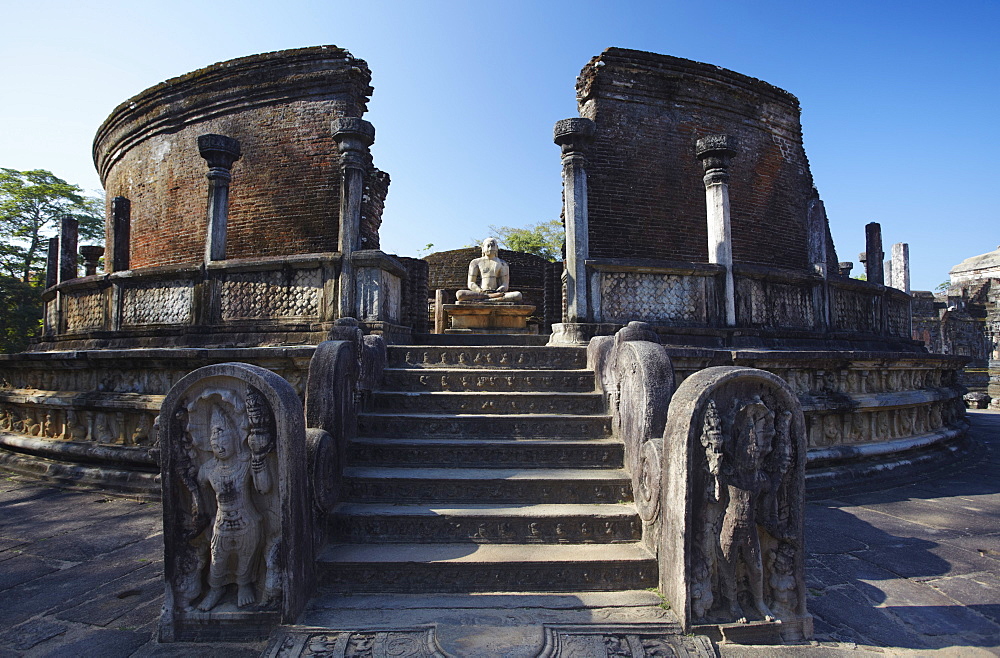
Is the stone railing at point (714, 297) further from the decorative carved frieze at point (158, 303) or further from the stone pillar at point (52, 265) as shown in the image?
the stone pillar at point (52, 265)

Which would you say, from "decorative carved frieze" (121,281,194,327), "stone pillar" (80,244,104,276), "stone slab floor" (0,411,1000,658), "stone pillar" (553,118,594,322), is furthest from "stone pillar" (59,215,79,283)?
"stone pillar" (553,118,594,322)

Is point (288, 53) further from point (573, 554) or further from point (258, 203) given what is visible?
point (573, 554)

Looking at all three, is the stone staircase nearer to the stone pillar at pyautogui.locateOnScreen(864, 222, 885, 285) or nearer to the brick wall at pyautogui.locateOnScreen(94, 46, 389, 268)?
the brick wall at pyautogui.locateOnScreen(94, 46, 389, 268)

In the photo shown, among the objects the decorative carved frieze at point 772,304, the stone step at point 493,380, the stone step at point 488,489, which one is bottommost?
the stone step at point 488,489

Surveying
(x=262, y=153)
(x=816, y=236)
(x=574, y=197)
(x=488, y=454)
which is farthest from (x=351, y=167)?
(x=816, y=236)

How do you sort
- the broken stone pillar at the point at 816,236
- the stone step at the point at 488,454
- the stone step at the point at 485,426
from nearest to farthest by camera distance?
the stone step at the point at 488,454
the stone step at the point at 485,426
the broken stone pillar at the point at 816,236

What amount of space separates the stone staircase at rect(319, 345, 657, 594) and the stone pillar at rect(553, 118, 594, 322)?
179 cm

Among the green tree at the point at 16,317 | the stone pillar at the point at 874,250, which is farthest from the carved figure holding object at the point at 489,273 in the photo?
the green tree at the point at 16,317

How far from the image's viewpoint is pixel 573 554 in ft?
9.36

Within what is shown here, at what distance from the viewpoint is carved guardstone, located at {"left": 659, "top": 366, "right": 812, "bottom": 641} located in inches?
93.9

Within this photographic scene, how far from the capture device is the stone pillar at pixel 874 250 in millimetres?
10766

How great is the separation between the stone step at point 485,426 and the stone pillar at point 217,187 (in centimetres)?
408

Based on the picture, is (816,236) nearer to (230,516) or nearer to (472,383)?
(472,383)

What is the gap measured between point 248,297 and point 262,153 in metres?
6.85
